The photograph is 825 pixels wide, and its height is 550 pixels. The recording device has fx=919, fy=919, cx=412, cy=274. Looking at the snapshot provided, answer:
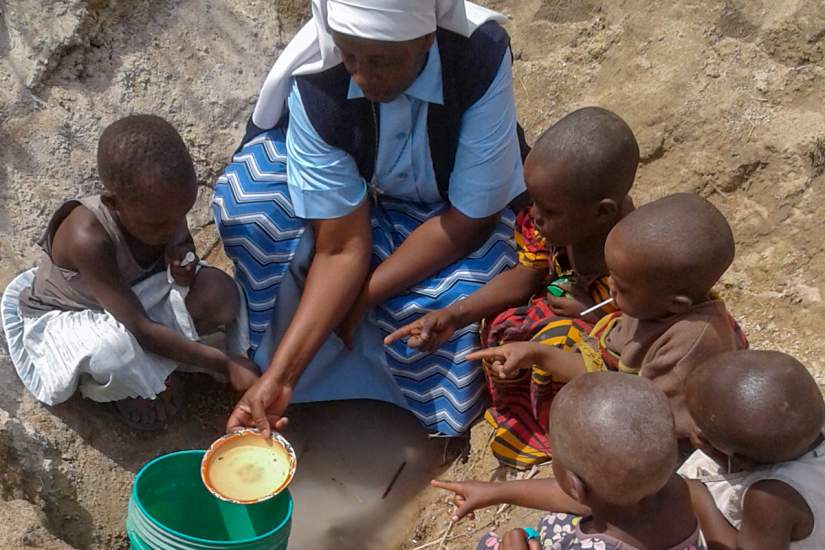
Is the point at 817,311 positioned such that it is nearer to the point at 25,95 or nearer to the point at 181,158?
the point at 181,158

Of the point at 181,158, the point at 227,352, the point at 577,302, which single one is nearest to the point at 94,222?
the point at 181,158

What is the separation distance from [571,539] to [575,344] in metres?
0.67

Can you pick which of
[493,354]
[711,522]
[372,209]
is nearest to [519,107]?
[372,209]

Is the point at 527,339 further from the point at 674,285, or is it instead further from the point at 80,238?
the point at 80,238

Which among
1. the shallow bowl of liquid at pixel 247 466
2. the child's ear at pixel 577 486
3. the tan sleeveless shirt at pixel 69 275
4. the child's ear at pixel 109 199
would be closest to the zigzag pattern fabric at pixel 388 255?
the tan sleeveless shirt at pixel 69 275

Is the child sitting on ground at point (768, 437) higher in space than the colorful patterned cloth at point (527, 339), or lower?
higher

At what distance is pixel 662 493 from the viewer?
1.56 m

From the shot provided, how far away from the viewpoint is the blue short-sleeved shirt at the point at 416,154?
2.33 meters

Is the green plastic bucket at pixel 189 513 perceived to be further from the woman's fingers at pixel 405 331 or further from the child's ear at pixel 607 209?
the child's ear at pixel 607 209

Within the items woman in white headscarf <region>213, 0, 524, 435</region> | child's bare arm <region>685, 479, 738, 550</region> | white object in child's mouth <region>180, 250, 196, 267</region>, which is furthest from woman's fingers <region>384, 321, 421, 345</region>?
child's bare arm <region>685, 479, 738, 550</region>

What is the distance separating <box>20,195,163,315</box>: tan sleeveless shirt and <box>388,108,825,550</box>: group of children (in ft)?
2.29

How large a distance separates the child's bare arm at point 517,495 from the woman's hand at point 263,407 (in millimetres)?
484

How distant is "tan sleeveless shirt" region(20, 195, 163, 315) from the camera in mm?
2232

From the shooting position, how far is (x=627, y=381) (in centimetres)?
149
